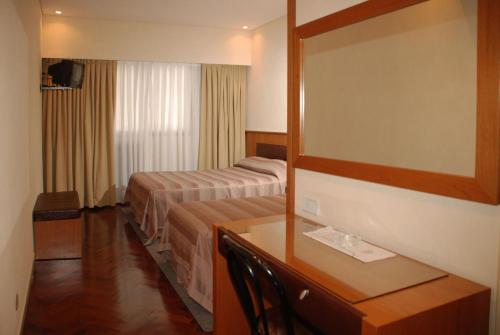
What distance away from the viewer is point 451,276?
141 centimetres

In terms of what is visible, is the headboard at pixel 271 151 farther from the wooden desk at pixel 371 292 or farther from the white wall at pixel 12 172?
the wooden desk at pixel 371 292

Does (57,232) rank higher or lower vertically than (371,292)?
lower

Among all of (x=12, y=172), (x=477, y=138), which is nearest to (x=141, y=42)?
(x=12, y=172)

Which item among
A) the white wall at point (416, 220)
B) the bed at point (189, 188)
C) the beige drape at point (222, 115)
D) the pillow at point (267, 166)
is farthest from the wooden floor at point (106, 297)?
the beige drape at point (222, 115)

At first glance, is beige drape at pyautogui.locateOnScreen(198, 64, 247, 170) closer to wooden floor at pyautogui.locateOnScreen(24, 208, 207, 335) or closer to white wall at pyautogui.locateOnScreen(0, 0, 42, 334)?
wooden floor at pyautogui.locateOnScreen(24, 208, 207, 335)

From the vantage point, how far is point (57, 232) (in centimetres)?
382

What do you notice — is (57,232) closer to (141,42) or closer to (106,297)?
(106,297)

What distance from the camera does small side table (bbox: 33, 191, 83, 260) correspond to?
3768mm

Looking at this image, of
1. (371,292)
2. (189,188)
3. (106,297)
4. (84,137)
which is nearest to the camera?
(371,292)

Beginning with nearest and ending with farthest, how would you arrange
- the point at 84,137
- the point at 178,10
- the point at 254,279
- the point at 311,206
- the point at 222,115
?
the point at 254,279 < the point at 311,206 < the point at 178,10 < the point at 84,137 < the point at 222,115

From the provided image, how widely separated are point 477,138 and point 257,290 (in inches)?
36.0

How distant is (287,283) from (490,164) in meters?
0.81

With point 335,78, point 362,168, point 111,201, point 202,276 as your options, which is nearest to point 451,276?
point 362,168

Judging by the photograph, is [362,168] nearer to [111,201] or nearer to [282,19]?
[282,19]
